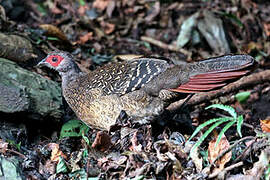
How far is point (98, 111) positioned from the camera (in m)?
4.24

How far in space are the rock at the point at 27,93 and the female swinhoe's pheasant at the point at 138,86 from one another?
222mm

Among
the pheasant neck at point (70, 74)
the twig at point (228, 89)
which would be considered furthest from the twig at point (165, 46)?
the pheasant neck at point (70, 74)

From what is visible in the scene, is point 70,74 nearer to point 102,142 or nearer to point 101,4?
point 102,142

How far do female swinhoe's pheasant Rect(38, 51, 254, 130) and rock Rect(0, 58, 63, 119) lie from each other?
22cm

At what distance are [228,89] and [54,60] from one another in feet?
7.58

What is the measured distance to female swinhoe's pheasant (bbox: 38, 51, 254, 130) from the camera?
372 cm

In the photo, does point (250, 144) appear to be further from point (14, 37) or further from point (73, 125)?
point (14, 37)

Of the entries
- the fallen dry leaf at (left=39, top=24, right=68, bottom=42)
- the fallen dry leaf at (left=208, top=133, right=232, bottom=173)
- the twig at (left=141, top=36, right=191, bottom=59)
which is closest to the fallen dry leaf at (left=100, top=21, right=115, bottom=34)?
the twig at (left=141, top=36, right=191, bottom=59)

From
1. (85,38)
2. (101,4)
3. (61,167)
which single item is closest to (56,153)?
(61,167)

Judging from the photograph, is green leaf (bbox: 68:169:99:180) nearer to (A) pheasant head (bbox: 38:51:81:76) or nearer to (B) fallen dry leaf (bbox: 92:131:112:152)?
(B) fallen dry leaf (bbox: 92:131:112:152)

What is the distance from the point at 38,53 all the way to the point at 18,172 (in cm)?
240

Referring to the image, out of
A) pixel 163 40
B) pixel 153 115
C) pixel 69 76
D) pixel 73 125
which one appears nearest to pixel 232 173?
pixel 153 115

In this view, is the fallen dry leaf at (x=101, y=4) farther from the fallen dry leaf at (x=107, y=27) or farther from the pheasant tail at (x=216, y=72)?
the pheasant tail at (x=216, y=72)

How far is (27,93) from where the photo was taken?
4.48m
